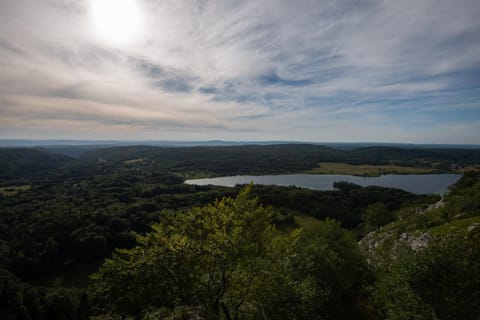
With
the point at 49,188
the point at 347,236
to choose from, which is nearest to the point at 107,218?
the point at 347,236

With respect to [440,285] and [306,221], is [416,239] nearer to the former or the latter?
[440,285]

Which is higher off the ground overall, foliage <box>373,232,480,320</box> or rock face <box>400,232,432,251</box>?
foliage <box>373,232,480,320</box>

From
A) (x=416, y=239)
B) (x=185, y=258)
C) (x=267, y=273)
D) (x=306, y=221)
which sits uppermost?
(x=185, y=258)

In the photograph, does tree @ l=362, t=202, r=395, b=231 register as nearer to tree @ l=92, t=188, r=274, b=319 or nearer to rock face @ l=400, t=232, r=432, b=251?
rock face @ l=400, t=232, r=432, b=251

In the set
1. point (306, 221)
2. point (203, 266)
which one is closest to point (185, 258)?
point (203, 266)

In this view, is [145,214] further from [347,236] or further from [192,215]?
[192,215]

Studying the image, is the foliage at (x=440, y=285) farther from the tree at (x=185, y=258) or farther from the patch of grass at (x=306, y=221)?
the patch of grass at (x=306, y=221)

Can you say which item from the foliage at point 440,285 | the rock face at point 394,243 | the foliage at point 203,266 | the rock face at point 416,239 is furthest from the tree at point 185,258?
the rock face at point 416,239

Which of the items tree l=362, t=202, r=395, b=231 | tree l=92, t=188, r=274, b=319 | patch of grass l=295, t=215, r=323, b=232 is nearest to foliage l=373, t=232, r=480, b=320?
tree l=92, t=188, r=274, b=319

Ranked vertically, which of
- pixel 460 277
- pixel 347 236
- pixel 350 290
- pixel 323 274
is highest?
pixel 460 277

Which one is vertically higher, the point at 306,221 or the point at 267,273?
the point at 267,273

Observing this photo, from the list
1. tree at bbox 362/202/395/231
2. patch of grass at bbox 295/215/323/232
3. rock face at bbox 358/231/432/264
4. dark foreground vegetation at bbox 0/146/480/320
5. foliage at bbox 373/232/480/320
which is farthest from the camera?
patch of grass at bbox 295/215/323/232
